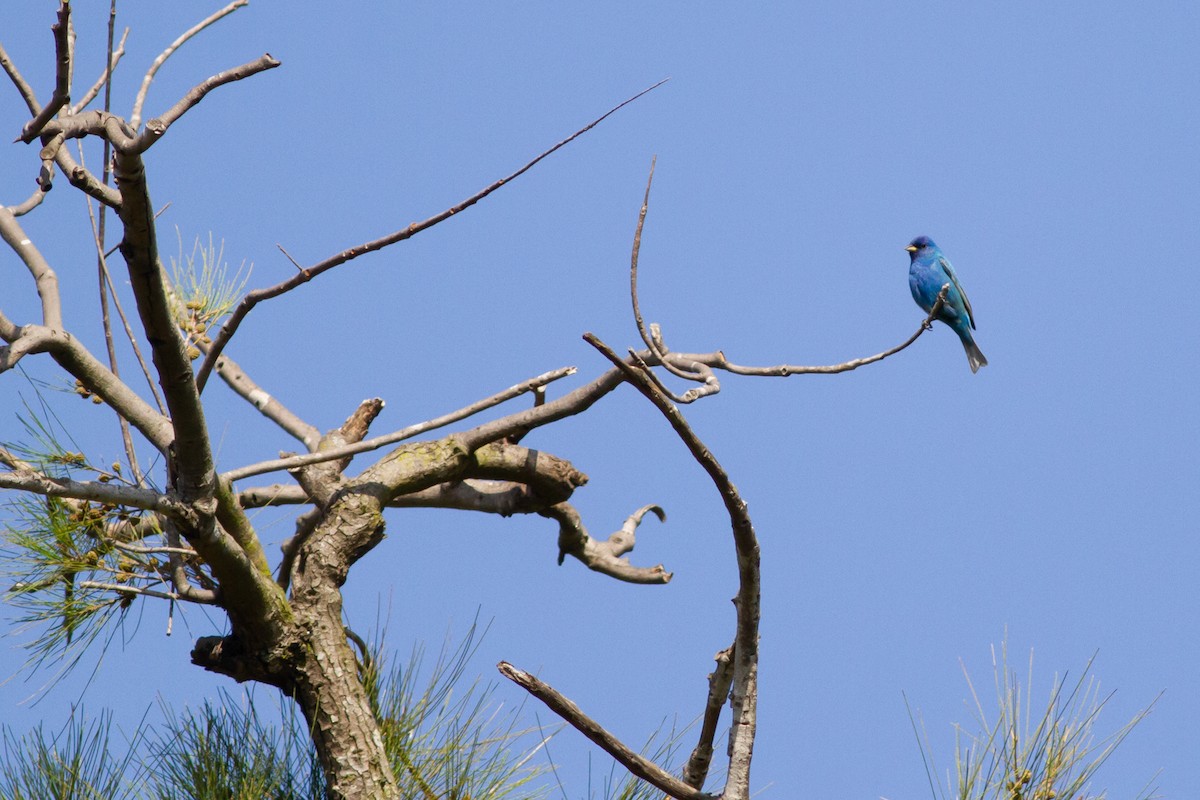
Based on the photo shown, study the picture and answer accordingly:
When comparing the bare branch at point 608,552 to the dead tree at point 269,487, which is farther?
the bare branch at point 608,552

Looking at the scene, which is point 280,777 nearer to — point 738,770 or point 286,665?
point 286,665

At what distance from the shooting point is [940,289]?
22.9 ft

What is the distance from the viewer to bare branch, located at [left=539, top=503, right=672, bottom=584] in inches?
169

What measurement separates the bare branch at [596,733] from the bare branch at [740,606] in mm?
85

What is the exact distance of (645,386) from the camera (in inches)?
82.7

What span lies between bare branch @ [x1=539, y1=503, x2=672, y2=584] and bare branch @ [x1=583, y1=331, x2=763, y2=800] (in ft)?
6.07

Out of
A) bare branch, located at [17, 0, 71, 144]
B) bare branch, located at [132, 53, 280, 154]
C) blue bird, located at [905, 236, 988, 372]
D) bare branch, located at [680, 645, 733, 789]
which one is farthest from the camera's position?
blue bird, located at [905, 236, 988, 372]

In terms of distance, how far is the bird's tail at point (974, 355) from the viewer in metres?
7.21

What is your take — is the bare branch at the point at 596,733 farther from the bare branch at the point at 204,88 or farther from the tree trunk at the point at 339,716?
the bare branch at the point at 204,88

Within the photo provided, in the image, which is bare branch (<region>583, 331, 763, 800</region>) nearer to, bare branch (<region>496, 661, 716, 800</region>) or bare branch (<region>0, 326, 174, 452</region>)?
bare branch (<region>496, 661, 716, 800</region>)

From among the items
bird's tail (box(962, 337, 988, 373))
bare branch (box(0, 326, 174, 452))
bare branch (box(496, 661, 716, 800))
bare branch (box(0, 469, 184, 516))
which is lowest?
bare branch (box(496, 661, 716, 800))

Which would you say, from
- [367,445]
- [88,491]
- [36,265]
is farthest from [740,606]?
[36,265]

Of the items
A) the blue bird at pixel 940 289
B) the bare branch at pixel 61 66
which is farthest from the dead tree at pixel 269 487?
the blue bird at pixel 940 289

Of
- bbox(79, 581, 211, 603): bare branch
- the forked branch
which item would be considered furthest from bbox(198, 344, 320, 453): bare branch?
the forked branch
